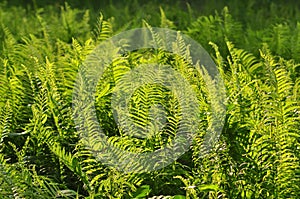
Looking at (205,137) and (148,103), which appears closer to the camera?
(205,137)

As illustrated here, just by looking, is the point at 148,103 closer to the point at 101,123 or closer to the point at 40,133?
the point at 101,123

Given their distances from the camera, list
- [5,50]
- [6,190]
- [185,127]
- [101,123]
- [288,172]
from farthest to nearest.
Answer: [5,50] < [101,123] < [185,127] < [288,172] < [6,190]

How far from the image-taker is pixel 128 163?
85.5 inches

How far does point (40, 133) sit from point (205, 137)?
0.66 meters

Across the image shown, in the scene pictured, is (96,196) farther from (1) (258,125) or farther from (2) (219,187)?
(1) (258,125)

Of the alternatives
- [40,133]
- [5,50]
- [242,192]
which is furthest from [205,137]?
[5,50]

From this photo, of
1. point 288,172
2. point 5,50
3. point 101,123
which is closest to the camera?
point 288,172

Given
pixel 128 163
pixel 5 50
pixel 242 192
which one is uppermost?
pixel 5 50

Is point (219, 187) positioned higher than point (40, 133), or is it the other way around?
point (40, 133)

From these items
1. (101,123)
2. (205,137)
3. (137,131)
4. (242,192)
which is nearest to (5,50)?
(101,123)

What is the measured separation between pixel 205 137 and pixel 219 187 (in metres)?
0.21

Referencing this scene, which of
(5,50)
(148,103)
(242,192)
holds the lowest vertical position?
(242,192)

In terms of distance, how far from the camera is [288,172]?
2143 millimetres

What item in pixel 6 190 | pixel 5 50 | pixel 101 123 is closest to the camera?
pixel 6 190
